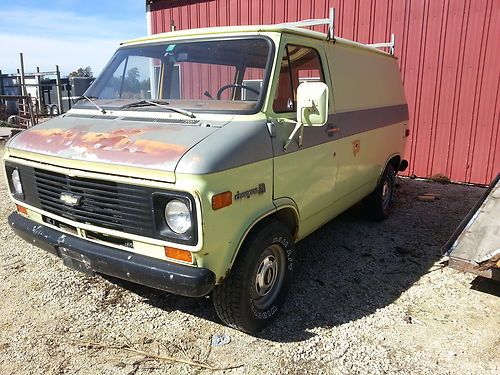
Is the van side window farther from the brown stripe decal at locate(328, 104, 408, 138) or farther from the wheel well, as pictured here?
the wheel well

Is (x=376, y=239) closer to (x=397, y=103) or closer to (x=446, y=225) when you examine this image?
(x=446, y=225)

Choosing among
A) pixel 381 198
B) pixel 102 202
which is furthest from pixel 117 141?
pixel 381 198

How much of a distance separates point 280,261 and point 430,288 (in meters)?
1.59

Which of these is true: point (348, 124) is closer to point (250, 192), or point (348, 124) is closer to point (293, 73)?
point (293, 73)

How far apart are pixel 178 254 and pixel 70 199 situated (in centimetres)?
92

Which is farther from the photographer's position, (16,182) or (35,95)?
(35,95)

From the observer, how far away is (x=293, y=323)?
342cm

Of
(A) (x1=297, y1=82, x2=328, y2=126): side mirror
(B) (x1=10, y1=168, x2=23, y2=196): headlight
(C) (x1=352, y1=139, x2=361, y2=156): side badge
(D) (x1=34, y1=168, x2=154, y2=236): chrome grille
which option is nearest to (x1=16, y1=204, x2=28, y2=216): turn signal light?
(B) (x1=10, y1=168, x2=23, y2=196): headlight

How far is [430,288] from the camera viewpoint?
13.2 ft

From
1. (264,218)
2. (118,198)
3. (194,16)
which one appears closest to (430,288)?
(264,218)

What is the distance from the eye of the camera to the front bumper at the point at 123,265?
104 inches

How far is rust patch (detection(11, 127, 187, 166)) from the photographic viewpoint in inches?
105

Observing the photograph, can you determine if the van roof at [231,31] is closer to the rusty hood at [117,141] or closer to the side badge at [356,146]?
the rusty hood at [117,141]

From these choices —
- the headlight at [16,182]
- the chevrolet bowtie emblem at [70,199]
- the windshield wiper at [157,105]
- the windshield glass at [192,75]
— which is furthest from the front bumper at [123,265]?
the windshield glass at [192,75]
